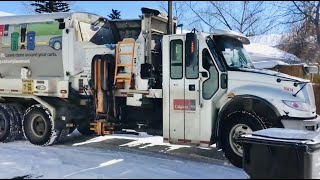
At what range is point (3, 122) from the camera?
10773 mm

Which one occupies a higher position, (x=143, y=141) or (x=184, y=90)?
(x=184, y=90)

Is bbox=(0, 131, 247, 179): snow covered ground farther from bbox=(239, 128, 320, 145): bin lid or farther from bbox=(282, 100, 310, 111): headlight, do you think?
bbox=(282, 100, 310, 111): headlight

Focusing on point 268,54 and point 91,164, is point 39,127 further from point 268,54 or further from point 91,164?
point 268,54

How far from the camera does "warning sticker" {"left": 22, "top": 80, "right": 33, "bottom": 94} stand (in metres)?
10.4

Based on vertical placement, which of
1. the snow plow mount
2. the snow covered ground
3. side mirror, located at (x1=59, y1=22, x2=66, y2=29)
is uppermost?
side mirror, located at (x1=59, y1=22, x2=66, y2=29)

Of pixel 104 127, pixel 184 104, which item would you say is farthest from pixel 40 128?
pixel 184 104

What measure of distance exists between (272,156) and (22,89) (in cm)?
685

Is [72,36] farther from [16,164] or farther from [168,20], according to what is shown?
[16,164]

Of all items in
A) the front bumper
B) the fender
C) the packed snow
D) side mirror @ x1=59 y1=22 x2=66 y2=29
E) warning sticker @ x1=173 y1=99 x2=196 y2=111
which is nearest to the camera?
the front bumper

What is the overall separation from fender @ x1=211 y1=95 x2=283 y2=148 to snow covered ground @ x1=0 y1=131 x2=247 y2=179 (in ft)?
2.65

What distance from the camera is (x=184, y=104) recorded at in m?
8.54

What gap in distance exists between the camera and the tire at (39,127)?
10.1 m

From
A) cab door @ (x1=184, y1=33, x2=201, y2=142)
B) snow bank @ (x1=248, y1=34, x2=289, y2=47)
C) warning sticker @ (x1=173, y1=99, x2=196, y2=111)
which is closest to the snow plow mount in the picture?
warning sticker @ (x1=173, y1=99, x2=196, y2=111)

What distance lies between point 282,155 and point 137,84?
4105mm
